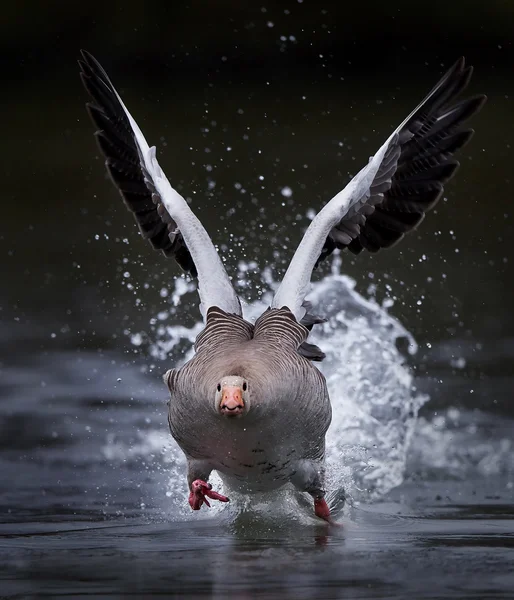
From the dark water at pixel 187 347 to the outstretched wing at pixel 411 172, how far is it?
129 cm

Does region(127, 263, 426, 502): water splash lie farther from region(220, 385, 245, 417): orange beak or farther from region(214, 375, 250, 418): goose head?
region(220, 385, 245, 417): orange beak

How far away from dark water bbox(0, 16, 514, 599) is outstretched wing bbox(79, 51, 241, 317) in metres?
1.28

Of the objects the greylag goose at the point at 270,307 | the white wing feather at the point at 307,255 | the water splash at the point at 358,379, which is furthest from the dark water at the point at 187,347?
the white wing feather at the point at 307,255

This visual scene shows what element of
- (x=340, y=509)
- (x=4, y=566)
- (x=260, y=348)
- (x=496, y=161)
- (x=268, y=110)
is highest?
(x=268, y=110)

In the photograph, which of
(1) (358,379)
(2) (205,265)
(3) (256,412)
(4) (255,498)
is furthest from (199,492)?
(1) (358,379)

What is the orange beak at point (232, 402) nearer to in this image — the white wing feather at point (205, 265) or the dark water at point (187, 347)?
the dark water at point (187, 347)

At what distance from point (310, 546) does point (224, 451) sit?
666 mm

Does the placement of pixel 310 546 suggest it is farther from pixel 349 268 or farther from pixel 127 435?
pixel 349 268

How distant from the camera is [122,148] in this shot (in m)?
8.03

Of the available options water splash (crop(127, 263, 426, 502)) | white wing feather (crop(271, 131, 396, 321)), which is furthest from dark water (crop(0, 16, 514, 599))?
white wing feather (crop(271, 131, 396, 321))

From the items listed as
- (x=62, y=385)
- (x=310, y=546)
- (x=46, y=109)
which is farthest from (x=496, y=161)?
(x=310, y=546)

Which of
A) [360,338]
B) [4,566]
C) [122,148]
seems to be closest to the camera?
[4,566]

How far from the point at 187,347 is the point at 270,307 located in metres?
2.76

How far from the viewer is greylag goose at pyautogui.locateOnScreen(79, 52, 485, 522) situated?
19.3 ft
